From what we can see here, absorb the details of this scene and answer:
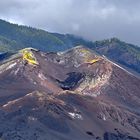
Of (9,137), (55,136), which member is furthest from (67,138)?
(9,137)

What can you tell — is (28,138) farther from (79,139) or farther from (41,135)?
(79,139)

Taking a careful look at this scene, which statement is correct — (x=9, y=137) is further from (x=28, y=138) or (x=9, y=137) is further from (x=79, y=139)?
(x=79, y=139)

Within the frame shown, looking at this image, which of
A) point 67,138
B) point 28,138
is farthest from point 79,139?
point 28,138

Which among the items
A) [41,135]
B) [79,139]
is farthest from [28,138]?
[79,139]

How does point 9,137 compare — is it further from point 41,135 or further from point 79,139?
point 79,139
